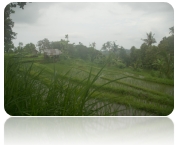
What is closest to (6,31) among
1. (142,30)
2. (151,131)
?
(142,30)

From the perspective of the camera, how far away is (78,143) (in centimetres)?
179

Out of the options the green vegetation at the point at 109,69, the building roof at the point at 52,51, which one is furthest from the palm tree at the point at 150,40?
the building roof at the point at 52,51

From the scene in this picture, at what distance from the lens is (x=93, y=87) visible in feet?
8.32

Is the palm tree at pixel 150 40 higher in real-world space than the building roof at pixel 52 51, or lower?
higher

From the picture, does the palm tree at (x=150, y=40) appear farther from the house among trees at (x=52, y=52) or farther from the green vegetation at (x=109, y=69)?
the house among trees at (x=52, y=52)

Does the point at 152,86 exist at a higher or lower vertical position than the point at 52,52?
lower

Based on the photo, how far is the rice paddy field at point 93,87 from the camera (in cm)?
228

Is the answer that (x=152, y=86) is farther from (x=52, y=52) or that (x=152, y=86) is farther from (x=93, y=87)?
(x=52, y=52)

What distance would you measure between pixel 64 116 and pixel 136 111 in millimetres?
967

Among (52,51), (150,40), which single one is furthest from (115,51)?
(52,51)

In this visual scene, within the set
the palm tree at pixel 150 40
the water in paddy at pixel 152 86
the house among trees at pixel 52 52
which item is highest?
the palm tree at pixel 150 40

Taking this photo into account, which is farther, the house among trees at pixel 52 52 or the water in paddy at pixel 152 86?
the house among trees at pixel 52 52

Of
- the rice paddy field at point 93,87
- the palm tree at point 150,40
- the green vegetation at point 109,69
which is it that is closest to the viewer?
the rice paddy field at point 93,87
